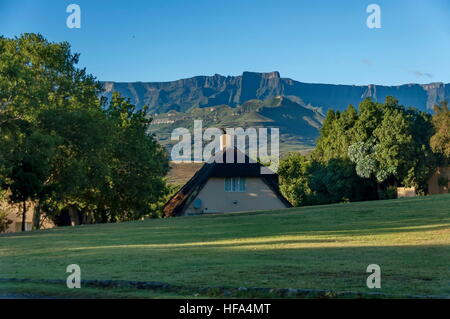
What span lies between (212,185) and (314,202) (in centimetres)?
2100

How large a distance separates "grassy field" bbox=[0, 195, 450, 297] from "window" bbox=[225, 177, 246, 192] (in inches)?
1203

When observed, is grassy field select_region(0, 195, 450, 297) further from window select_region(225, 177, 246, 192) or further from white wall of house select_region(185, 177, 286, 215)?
window select_region(225, 177, 246, 192)

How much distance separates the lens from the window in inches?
2805

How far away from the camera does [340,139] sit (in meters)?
92.9

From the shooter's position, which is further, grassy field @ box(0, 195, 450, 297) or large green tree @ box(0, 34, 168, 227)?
Result: large green tree @ box(0, 34, 168, 227)

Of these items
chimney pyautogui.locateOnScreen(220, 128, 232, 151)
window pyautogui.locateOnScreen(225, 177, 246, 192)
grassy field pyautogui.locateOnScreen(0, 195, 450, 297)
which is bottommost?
grassy field pyautogui.locateOnScreen(0, 195, 450, 297)

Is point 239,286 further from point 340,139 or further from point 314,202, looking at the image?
point 340,139

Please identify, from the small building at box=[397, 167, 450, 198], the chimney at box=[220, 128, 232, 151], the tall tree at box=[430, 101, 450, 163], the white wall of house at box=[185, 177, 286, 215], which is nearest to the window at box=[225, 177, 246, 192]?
the white wall of house at box=[185, 177, 286, 215]

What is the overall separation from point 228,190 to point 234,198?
1030 millimetres

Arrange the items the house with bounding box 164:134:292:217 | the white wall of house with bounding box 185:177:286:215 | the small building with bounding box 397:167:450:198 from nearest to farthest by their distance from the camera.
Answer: the house with bounding box 164:134:292:217 → the white wall of house with bounding box 185:177:286:215 → the small building with bounding box 397:167:450:198

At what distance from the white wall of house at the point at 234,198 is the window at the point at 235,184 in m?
0.30

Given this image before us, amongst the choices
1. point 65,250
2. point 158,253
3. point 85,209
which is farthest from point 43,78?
point 158,253
